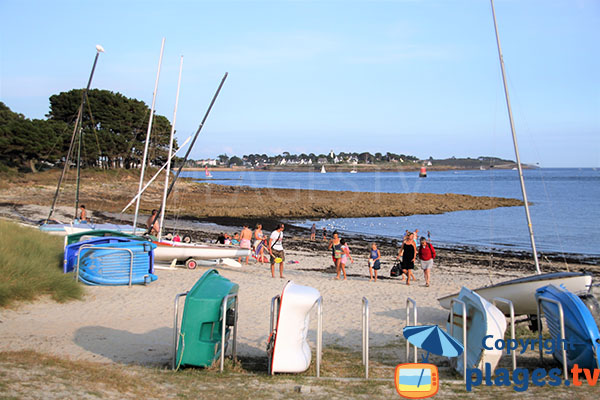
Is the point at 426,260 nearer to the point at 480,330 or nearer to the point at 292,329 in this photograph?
the point at 480,330

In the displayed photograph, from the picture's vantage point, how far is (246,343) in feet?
30.1

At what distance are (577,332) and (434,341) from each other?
2.11 meters

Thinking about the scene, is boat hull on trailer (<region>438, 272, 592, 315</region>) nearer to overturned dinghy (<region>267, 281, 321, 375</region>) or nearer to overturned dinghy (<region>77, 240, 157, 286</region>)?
overturned dinghy (<region>267, 281, 321, 375</region>)

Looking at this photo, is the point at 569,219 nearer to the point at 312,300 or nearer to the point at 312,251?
the point at 312,251

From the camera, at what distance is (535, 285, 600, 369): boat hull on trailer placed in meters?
6.91

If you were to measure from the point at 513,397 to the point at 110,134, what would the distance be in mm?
62661

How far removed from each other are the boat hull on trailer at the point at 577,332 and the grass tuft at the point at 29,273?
903 cm

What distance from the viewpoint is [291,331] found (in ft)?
23.3

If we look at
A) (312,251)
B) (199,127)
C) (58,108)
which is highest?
(58,108)

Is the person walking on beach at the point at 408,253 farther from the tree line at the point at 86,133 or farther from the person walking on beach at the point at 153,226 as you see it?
the tree line at the point at 86,133

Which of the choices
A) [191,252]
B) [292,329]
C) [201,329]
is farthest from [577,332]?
[191,252]

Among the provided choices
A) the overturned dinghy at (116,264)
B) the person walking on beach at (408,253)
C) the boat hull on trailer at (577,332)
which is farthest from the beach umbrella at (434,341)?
the person walking on beach at (408,253)

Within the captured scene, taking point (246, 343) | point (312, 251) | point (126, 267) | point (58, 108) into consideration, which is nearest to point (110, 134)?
point (58, 108)

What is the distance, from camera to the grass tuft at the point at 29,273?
35.0 feet
